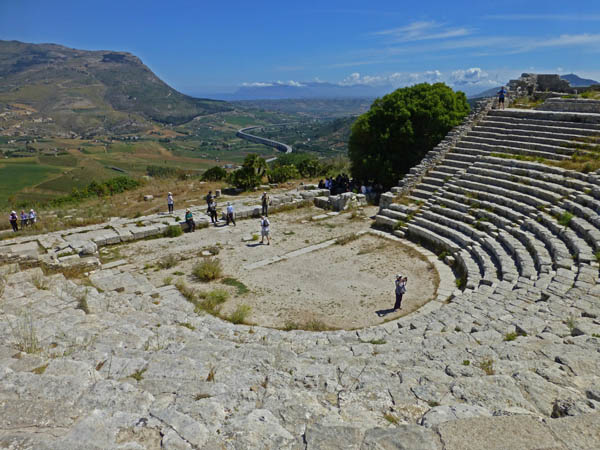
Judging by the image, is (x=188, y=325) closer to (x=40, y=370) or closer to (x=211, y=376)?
(x=211, y=376)

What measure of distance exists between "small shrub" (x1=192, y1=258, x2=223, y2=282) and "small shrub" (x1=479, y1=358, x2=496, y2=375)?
27.8 feet

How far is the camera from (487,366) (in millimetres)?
5352

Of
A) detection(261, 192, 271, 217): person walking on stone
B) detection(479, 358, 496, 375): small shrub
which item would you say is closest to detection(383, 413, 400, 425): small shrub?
detection(479, 358, 496, 375): small shrub

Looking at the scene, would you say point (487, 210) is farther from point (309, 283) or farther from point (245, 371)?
point (245, 371)

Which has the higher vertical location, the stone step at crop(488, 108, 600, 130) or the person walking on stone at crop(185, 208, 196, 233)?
the stone step at crop(488, 108, 600, 130)

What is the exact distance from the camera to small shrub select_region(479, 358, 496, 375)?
5.19 m

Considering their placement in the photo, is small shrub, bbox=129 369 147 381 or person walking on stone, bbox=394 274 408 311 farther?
person walking on stone, bbox=394 274 408 311

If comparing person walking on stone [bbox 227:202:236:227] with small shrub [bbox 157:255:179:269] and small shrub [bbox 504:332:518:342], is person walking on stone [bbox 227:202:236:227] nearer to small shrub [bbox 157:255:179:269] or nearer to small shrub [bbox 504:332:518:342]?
small shrub [bbox 157:255:179:269]

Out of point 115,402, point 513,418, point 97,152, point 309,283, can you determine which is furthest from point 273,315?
point 97,152

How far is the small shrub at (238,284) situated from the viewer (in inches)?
Result: 446

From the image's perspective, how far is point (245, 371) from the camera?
520cm

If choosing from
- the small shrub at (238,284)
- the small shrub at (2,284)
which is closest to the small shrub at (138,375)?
the small shrub at (2,284)

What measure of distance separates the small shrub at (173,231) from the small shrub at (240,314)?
22.7 feet

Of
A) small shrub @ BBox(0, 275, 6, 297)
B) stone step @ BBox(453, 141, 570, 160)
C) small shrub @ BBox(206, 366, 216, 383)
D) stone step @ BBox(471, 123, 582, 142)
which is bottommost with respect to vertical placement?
small shrub @ BBox(0, 275, 6, 297)
